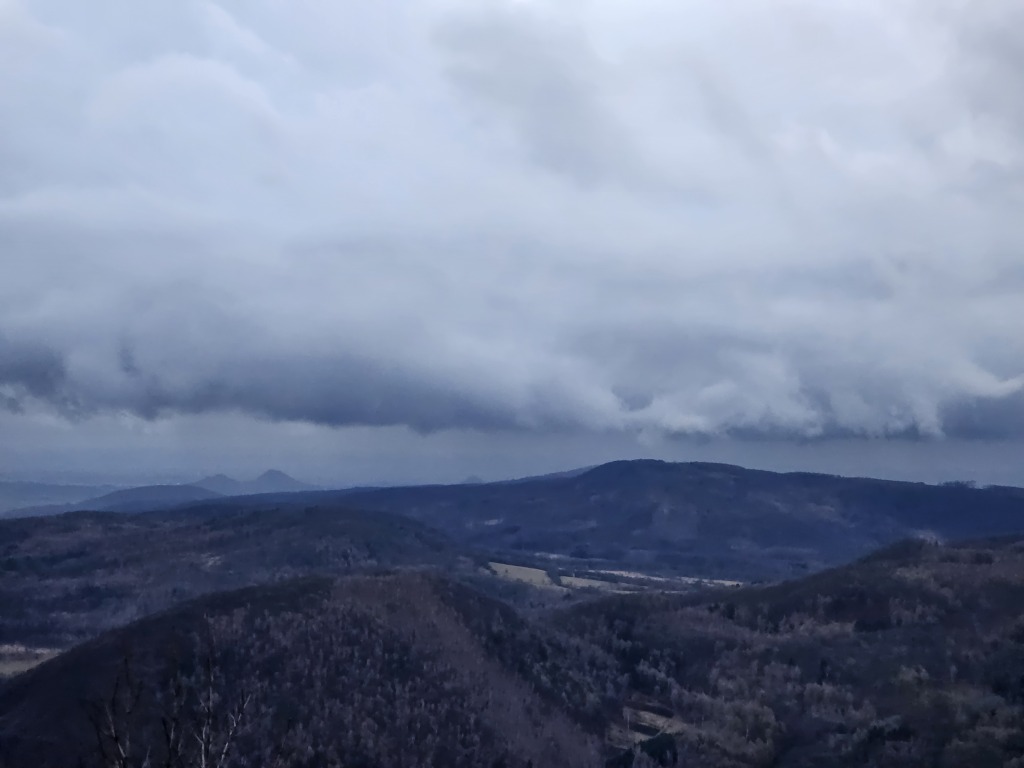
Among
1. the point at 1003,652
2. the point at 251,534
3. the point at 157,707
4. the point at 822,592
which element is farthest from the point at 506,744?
the point at 251,534

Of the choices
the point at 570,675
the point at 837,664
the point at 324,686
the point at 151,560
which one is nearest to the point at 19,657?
the point at 151,560

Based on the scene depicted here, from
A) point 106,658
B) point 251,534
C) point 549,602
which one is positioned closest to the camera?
point 106,658

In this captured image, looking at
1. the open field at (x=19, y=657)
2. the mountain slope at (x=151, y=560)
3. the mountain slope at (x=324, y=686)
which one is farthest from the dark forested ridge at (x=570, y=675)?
the mountain slope at (x=151, y=560)

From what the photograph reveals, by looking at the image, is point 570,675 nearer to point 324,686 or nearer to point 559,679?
point 559,679

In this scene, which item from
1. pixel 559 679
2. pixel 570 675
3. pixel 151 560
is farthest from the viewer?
pixel 151 560

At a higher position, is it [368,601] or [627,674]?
[368,601]

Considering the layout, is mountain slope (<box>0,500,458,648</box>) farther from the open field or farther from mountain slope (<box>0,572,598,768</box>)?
mountain slope (<box>0,572,598,768</box>)

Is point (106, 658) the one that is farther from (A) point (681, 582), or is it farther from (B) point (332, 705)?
(A) point (681, 582)

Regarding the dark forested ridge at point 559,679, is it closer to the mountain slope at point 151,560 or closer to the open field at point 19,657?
the open field at point 19,657
